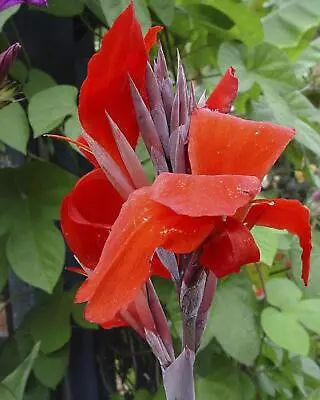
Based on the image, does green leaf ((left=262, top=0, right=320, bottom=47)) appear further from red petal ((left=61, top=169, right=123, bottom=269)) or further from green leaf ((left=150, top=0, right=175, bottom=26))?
red petal ((left=61, top=169, right=123, bottom=269))

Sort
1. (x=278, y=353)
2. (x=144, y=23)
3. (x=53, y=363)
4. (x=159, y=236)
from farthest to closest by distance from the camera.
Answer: (x=278, y=353), (x=53, y=363), (x=144, y=23), (x=159, y=236)

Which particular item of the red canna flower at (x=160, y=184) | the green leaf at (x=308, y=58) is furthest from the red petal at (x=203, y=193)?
the green leaf at (x=308, y=58)

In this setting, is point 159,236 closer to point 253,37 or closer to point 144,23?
point 144,23

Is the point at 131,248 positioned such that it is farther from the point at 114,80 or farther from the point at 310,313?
the point at 310,313

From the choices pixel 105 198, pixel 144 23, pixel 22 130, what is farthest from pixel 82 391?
pixel 105 198

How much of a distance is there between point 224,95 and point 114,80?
0.21 ft

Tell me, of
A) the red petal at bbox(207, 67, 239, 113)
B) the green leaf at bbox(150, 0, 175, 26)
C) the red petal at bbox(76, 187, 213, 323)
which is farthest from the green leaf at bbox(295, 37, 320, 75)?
the red petal at bbox(76, 187, 213, 323)

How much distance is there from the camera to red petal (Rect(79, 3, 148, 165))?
343 millimetres

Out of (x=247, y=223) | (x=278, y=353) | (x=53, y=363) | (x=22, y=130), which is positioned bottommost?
(x=278, y=353)

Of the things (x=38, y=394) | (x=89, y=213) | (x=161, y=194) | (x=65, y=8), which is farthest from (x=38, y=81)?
(x=161, y=194)

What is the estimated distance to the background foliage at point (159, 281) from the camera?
824 mm

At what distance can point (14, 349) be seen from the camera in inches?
38.2

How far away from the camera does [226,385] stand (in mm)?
888

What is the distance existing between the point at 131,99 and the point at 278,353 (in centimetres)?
76
